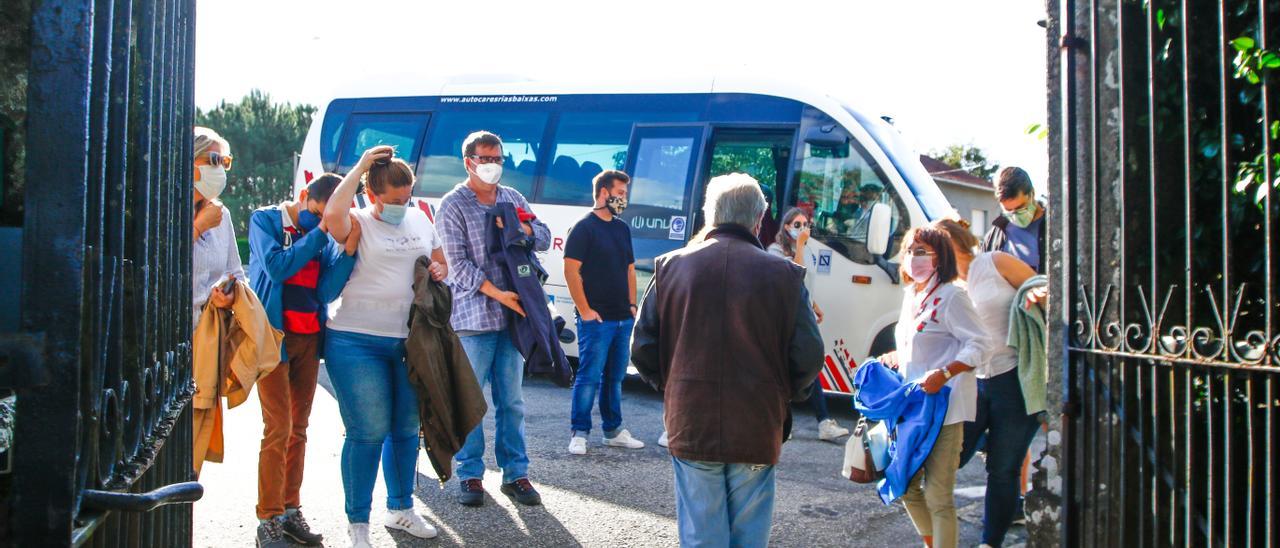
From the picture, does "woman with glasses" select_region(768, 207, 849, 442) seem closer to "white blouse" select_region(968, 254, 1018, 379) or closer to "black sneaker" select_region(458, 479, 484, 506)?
"white blouse" select_region(968, 254, 1018, 379)

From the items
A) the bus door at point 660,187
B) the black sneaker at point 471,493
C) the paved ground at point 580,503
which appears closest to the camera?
the paved ground at point 580,503

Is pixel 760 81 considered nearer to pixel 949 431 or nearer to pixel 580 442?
pixel 580 442

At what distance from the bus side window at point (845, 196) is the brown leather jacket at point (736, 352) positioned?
522 centimetres

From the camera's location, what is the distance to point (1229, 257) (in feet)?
9.21

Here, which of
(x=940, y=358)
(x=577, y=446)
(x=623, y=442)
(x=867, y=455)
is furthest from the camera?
(x=623, y=442)

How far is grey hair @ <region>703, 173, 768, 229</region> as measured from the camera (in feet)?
13.2

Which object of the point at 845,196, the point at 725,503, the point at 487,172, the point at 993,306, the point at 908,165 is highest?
the point at 908,165

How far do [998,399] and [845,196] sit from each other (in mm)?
4516

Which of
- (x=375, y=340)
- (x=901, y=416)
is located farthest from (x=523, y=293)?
(x=901, y=416)

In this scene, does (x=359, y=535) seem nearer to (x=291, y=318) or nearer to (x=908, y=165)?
(x=291, y=318)

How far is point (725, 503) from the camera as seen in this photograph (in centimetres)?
390

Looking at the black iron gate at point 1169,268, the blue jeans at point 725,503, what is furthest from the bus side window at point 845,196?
the blue jeans at point 725,503

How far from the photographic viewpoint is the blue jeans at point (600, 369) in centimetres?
723

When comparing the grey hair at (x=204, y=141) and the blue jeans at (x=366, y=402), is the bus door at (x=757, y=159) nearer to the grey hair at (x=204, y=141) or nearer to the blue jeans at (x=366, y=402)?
the blue jeans at (x=366, y=402)
